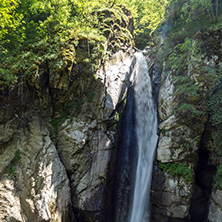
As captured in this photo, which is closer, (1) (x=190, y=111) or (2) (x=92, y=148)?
(1) (x=190, y=111)

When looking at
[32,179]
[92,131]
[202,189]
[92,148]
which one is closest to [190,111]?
[202,189]

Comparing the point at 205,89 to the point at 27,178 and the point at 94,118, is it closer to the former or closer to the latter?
the point at 94,118

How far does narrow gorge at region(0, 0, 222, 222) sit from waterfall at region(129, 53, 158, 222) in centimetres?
7

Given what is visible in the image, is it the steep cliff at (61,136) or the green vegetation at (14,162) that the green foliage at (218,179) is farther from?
the green vegetation at (14,162)

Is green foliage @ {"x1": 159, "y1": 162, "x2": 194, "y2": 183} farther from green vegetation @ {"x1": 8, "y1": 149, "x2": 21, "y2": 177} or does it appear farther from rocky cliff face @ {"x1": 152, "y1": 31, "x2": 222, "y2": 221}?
green vegetation @ {"x1": 8, "y1": 149, "x2": 21, "y2": 177}

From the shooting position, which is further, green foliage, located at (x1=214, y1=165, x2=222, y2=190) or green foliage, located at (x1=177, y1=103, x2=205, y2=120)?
green foliage, located at (x1=177, y1=103, x2=205, y2=120)

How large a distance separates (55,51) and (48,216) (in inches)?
303

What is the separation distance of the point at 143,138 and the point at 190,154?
343 cm

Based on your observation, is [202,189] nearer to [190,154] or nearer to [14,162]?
[190,154]

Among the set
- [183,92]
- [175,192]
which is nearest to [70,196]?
[175,192]

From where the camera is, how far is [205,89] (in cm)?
873

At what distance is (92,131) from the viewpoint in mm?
9078

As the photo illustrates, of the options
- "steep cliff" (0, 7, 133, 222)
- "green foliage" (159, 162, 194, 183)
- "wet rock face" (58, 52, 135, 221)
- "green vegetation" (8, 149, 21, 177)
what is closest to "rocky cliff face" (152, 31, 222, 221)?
"green foliage" (159, 162, 194, 183)

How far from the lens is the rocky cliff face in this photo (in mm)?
7734
